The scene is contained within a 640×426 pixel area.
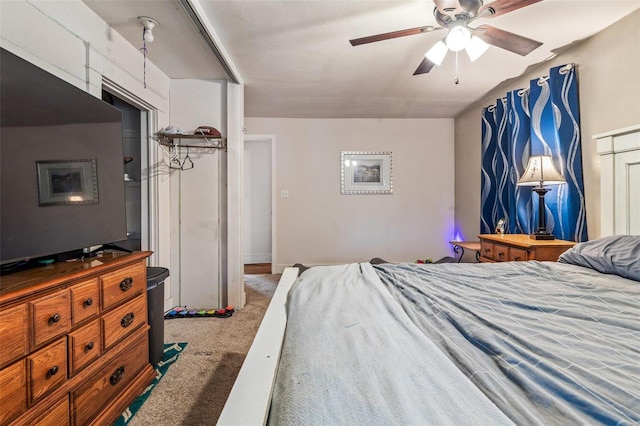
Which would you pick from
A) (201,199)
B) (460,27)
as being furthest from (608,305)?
(201,199)

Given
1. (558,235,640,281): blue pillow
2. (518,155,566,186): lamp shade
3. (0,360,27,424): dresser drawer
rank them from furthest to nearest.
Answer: (518,155,566,186): lamp shade, (558,235,640,281): blue pillow, (0,360,27,424): dresser drawer

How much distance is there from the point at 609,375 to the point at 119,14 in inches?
108

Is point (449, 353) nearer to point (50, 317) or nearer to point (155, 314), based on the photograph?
point (50, 317)

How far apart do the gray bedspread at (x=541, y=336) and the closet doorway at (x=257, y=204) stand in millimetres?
3673

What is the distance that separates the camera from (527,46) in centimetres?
164

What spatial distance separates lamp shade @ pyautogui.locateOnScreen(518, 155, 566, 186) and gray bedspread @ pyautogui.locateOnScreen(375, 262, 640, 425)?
42.4 inches

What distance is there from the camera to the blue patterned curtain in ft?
7.07

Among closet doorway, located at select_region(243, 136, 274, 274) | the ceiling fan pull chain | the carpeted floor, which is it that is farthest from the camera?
closet doorway, located at select_region(243, 136, 274, 274)

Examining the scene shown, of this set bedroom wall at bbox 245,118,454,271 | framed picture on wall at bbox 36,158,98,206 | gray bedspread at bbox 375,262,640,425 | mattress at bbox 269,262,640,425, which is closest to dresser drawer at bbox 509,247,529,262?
gray bedspread at bbox 375,262,640,425

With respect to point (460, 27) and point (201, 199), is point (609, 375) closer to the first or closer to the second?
point (460, 27)

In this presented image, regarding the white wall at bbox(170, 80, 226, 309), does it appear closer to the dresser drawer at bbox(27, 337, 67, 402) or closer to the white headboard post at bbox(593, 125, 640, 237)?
the dresser drawer at bbox(27, 337, 67, 402)

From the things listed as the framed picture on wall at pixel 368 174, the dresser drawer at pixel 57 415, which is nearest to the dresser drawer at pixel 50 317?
the dresser drawer at pixel 57 415

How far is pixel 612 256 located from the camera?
1320 mm

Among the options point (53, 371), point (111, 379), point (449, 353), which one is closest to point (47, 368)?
point (53, 371)
